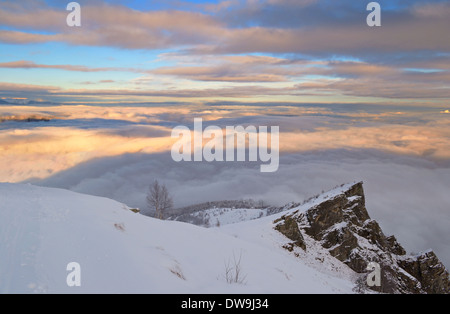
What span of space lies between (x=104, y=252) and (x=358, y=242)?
43344 mm

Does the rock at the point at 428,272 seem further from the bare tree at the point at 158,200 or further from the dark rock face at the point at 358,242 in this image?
the bare tree at the point at 158,200

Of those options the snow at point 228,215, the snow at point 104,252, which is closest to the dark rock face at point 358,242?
the snow at point 104,252

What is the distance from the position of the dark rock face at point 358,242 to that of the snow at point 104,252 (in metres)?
23.3

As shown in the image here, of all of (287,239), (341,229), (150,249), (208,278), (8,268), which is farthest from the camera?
(341,229)

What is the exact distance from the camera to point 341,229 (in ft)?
137

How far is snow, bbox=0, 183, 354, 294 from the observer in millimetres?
7879

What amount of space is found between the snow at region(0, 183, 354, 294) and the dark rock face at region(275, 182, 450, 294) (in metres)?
23.3

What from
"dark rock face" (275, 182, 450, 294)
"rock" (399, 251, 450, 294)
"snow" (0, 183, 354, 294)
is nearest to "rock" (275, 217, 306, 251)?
"dark rock face" (275, 182, 450, 294)

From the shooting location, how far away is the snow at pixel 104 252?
25.8 ft
